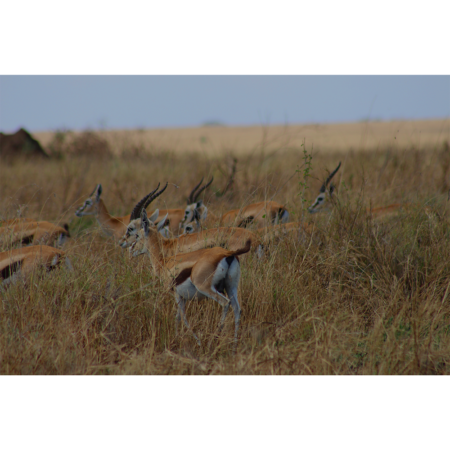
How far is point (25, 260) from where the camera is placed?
14.0ft

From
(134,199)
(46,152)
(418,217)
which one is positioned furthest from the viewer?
(46,152)

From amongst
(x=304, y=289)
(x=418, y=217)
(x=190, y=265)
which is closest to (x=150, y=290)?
(x=190, y=265)

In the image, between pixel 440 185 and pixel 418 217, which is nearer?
pixel 418 217

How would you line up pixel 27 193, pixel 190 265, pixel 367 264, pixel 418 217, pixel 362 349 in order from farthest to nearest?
pixel 27 193 < pixel 418 217 < pixel 367 264 < pixel 190 265 < pixel 362 349

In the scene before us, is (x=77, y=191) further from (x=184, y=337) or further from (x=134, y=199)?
(x=184, y=337)

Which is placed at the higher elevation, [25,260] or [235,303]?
[25,260]

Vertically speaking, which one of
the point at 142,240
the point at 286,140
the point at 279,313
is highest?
Result: the point at 286,140

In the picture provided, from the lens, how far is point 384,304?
398 cm

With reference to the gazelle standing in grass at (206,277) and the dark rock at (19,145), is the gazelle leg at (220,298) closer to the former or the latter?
the gazelle standing in grass at (206,277)

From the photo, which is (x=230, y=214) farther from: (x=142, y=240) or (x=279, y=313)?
(x=279, y=313)

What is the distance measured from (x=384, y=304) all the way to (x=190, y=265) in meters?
1.65

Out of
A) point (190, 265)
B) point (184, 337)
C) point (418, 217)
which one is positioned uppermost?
point (418, 217)

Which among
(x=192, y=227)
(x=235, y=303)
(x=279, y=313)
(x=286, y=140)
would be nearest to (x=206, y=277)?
(x=235, y=303)

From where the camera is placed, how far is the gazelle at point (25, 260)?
4219mm
